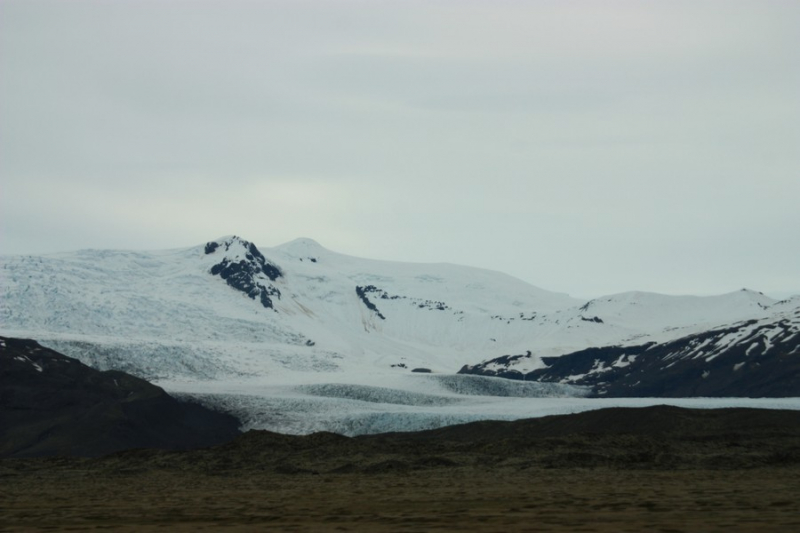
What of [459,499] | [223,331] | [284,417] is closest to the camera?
[459,499]

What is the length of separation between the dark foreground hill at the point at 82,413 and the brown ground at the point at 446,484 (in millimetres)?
33508

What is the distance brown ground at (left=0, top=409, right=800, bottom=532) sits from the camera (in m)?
34.8

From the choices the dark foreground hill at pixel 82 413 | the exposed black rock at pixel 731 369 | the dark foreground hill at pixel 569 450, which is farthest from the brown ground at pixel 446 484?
the exposed black rock at pixel 731 369

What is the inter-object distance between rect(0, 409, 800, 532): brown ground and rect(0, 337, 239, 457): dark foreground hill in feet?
110

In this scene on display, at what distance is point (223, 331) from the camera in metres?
193

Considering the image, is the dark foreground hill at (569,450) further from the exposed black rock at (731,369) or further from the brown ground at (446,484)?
the exposed black rock at (731,369)

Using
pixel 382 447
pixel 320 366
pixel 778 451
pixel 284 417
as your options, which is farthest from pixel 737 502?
pixel 320 366

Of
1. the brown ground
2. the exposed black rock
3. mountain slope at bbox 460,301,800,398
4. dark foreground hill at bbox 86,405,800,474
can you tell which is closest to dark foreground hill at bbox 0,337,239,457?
the brown ground

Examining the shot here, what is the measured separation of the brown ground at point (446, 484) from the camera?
114 ft

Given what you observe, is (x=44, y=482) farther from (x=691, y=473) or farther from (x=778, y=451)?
(x=778, y=451)

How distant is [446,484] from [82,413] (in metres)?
70.8

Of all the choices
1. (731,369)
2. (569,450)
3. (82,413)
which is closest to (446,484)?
(569,450)

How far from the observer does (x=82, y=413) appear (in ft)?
366

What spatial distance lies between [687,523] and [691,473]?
76.1 feet
